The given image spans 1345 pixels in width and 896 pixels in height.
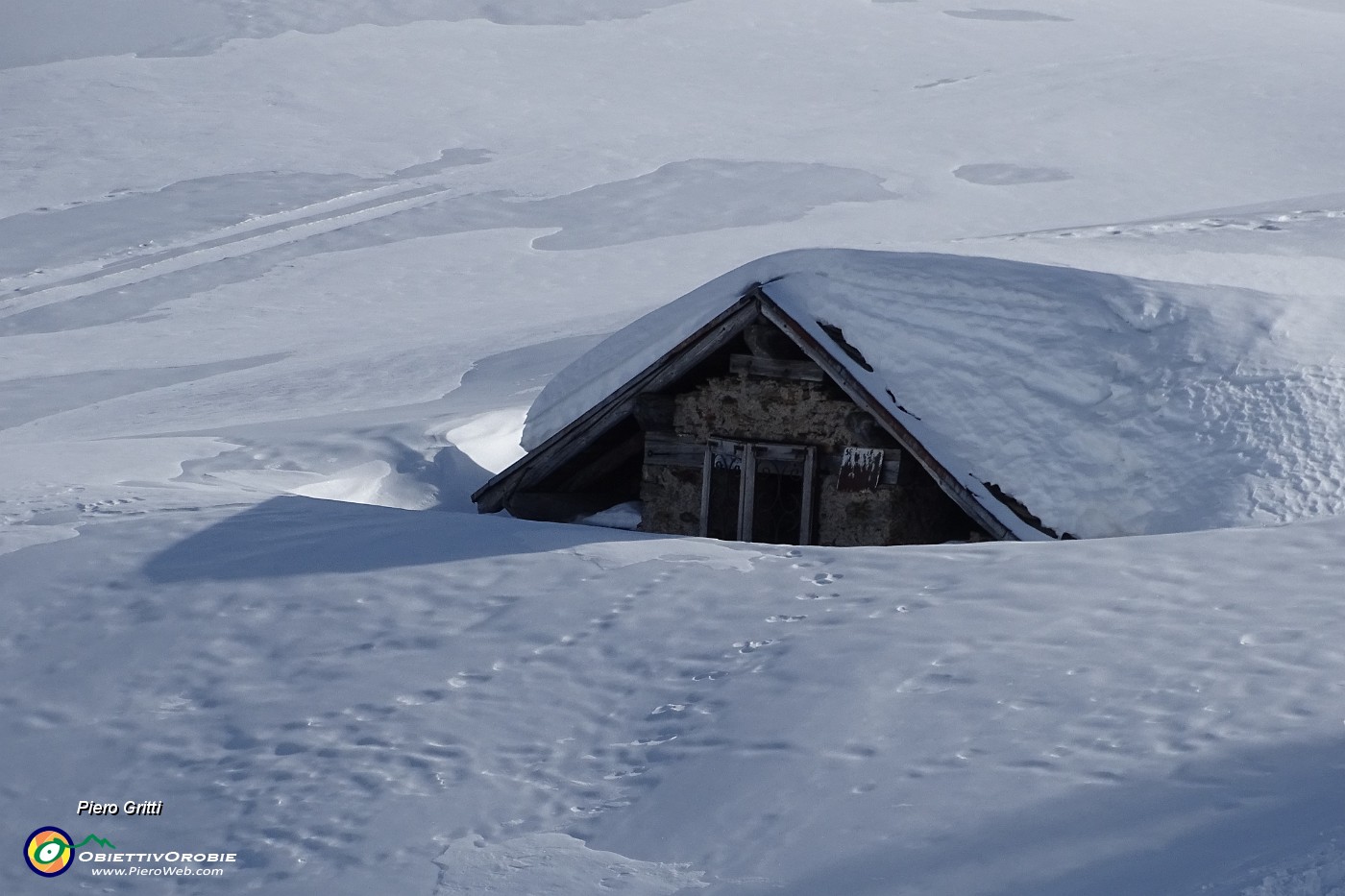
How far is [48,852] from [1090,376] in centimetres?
582

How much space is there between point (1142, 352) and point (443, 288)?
14.7m

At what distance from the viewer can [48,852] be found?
5035mm

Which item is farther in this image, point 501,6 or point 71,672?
point 501,6

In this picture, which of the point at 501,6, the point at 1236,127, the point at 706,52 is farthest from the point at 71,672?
the point at 501,6

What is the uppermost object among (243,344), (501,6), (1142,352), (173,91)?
(501,6)

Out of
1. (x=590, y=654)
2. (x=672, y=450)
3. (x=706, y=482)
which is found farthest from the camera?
(x=672, y=450)

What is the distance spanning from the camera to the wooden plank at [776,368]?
30.4ft

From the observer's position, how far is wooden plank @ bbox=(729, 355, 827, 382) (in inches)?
365

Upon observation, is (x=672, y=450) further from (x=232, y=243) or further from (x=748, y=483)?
(x=232, y=243)

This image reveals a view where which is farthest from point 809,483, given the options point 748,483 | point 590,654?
point 590,654

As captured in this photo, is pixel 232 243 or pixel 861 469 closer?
pixel 861 469

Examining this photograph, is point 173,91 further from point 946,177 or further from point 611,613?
point 611,613

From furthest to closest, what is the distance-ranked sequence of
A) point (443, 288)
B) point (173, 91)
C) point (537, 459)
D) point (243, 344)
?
point (173, 91) → point (443, 288) → point (243, 344) → point (537, 459)

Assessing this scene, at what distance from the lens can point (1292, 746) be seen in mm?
4492
